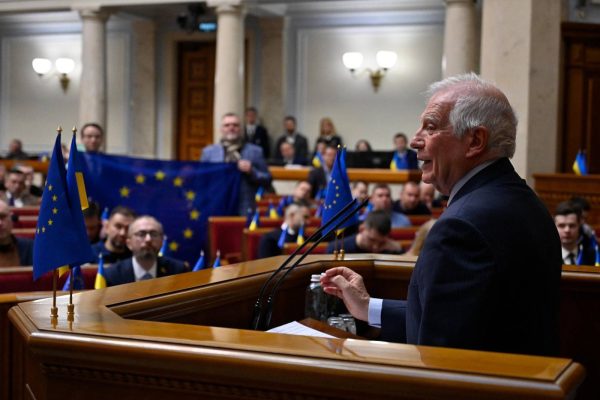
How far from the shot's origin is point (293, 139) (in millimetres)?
15438

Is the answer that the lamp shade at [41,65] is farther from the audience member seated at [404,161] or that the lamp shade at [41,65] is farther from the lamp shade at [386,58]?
the audience member seated at [404,161]

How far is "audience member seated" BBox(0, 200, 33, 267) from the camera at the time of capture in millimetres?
5551

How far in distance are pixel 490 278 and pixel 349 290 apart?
59cm

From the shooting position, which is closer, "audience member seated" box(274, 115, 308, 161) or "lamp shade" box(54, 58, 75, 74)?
"audience member seated" box(274, 115, 308, 161)

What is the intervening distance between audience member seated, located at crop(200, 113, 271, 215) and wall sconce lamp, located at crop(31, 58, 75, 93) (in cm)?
1094

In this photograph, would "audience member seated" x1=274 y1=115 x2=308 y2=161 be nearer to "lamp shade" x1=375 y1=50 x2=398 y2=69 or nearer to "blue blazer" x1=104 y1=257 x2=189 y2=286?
"lamp shade" x1=375 y1=50 x2=398 y2=69

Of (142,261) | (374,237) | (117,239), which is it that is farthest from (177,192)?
(142,261)

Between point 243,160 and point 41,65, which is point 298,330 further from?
point 41,65

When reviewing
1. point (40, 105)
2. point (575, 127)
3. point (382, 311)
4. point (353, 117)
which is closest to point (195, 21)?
point (353, 117)

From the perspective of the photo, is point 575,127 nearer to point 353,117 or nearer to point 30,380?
point 353,117

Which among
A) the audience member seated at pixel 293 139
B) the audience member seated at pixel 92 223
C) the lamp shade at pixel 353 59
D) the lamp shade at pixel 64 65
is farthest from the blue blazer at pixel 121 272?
the lamp shade at pixel 64 65

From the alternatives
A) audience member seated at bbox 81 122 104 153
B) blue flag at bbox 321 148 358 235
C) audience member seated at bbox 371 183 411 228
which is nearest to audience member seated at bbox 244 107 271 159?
audience member seated at bbox 371 183 411 228

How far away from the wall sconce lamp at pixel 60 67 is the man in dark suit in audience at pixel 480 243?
16882 millimetres

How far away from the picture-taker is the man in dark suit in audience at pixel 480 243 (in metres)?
1.80
